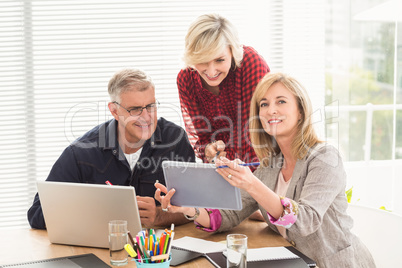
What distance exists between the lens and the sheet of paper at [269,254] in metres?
1.50

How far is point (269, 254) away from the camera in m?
1.54

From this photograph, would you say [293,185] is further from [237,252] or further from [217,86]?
[217,86]

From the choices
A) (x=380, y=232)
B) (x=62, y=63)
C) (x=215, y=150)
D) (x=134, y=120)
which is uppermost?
(x=62, y=63)

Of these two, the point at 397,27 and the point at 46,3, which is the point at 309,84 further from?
the point at 46,3

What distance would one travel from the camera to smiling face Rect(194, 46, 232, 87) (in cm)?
223

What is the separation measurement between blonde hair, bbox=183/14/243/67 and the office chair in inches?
37.4

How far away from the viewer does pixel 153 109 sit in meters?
2.21

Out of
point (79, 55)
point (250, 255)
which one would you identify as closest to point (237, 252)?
point (250, 255)

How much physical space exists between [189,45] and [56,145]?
1.82 meters

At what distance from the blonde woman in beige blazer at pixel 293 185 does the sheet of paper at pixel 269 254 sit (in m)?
0.09

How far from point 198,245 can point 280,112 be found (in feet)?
2.14

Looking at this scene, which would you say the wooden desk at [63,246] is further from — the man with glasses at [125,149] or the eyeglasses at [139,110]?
the eyeglasses at [139,110]

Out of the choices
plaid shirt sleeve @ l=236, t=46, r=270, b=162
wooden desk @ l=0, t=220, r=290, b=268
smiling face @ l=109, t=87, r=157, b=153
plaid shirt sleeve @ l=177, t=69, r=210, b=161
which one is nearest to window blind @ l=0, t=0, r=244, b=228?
plaid shirt sleeve @ l=177, t=69, r=210, b=161

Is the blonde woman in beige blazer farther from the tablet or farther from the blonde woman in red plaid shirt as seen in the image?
the blonde woman in red plaid shirt
